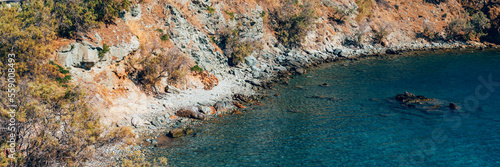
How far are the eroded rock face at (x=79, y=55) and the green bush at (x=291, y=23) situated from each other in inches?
1420

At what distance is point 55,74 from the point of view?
2822 centimetres

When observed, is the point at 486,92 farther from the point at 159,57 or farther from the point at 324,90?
the point at 159,57

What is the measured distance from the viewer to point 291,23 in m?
61.8

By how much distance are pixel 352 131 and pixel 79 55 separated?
2665 cm

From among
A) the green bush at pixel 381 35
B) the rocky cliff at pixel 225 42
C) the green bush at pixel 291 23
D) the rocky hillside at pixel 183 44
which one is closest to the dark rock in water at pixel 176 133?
the rocky hillside at pixel 183 44

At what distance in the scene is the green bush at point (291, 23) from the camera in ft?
200

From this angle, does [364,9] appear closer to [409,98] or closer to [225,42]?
[225,42]

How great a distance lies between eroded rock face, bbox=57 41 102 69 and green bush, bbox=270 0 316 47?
36.1 meters

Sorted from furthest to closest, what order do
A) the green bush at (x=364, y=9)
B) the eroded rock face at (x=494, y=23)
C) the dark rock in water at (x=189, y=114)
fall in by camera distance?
the eroded rock face at (x=494, y=23)
the green bush at (x=364, y=9)
the dark rock in water at (x=189, y=114)

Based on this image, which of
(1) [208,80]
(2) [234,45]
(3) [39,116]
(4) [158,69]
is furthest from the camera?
(2) [234,45]

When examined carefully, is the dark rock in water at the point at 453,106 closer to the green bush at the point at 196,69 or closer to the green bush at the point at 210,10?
the green bush at the point at 196,69

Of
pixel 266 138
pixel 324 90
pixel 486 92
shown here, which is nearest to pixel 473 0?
pixel 486 92

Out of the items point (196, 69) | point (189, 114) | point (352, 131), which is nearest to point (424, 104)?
point (352, 131)

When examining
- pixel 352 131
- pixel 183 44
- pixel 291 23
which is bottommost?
pixel 352 131
